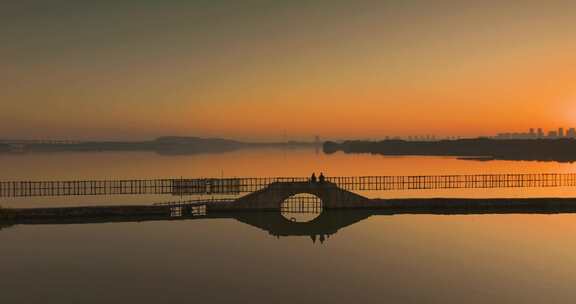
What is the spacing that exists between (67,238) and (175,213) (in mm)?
11073

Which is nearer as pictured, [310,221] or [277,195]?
[310,221]

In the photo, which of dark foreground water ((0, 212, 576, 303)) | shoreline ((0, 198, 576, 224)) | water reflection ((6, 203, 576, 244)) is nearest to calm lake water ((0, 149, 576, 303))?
dark foreground water ((0, 212, 576, 303))

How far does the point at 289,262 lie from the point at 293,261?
0.35 metres

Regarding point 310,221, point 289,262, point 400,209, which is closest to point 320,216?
point 310,221

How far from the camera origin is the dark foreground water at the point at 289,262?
71.7 feet

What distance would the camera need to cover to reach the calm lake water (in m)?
21.9

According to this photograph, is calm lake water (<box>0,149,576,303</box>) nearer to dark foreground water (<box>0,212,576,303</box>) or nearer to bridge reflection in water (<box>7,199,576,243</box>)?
dark foreground water (<box>0,212,576,303</box>)

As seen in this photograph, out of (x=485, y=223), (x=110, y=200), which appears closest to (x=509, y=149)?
(x=485, y=223)

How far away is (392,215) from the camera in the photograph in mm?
43188

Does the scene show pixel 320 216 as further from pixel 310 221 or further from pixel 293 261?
pixel 293 261

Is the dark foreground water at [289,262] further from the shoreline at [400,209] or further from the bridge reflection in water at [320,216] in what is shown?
the shoreline at [400,209]

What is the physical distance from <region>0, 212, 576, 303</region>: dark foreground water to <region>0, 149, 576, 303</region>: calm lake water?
7cm

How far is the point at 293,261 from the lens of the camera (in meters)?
27.6

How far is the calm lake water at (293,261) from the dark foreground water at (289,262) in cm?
7
